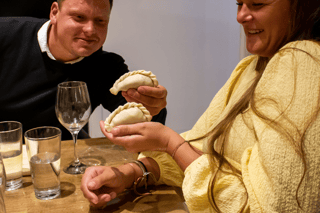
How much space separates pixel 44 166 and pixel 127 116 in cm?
25

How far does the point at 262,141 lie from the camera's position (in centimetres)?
61

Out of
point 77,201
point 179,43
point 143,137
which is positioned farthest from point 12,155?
point 179,43

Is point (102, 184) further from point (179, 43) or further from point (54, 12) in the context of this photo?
point (179, 43)

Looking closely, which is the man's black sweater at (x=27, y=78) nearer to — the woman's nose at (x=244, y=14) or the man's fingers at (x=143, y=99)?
the man's fingers at (x=143, y=99)

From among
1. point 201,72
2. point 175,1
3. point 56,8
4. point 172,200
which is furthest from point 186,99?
point 172,200

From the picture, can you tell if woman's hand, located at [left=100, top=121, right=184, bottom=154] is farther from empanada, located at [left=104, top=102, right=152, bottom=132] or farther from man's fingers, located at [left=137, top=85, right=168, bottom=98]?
man's fingers, located at [left=137, top=85, right=168, bottom=98]

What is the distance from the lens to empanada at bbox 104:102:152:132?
32.1 inches

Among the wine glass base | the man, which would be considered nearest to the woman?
the wine glass base

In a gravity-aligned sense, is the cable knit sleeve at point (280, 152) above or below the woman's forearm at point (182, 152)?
above

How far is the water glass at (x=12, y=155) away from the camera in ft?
2.56

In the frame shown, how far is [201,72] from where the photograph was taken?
314cm

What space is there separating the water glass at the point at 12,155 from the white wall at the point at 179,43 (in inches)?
79.1

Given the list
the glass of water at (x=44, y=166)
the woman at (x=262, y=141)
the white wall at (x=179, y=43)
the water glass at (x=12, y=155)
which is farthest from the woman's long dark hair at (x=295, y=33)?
the white wall at (x=179, y=43)

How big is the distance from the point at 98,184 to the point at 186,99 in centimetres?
253
